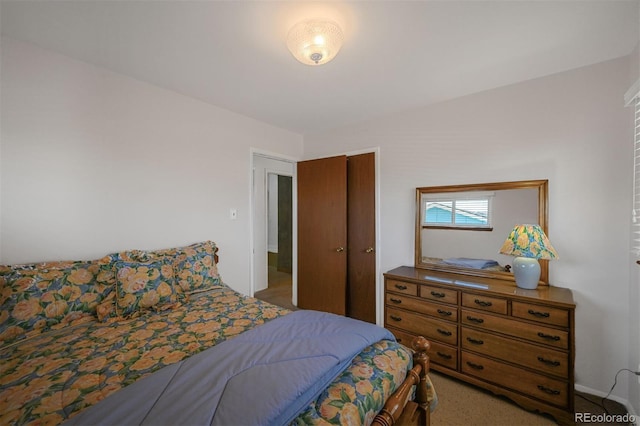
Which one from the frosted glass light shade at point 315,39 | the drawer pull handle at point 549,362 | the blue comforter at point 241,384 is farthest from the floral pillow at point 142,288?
the drawer pull handle at point 549,362

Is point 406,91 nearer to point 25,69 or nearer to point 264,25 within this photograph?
point 264,25

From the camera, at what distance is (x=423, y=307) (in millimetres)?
2158

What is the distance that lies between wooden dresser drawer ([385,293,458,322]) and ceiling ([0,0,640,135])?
1.86 meters

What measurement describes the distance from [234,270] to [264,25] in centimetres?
225

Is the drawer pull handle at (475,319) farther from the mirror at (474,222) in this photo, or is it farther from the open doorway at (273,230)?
the open doorway at (273,230)

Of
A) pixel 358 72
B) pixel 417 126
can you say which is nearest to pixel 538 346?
pixel 417 126

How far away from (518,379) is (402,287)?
3.11 feet

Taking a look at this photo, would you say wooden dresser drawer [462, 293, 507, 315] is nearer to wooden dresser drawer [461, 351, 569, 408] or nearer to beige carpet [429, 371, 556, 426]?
wooden dresser drawer [461, 351, 569, 408]

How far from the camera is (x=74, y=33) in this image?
1.58 meters

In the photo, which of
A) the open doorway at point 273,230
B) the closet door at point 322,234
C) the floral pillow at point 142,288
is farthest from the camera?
the open doorway at point 273,230

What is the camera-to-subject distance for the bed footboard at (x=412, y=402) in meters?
0.92

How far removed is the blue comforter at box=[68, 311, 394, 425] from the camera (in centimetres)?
73

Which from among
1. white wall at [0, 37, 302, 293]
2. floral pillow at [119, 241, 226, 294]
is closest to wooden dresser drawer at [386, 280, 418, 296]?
floral pillow at [119, 241, 226, 294]

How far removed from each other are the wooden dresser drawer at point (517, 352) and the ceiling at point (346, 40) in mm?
1998
